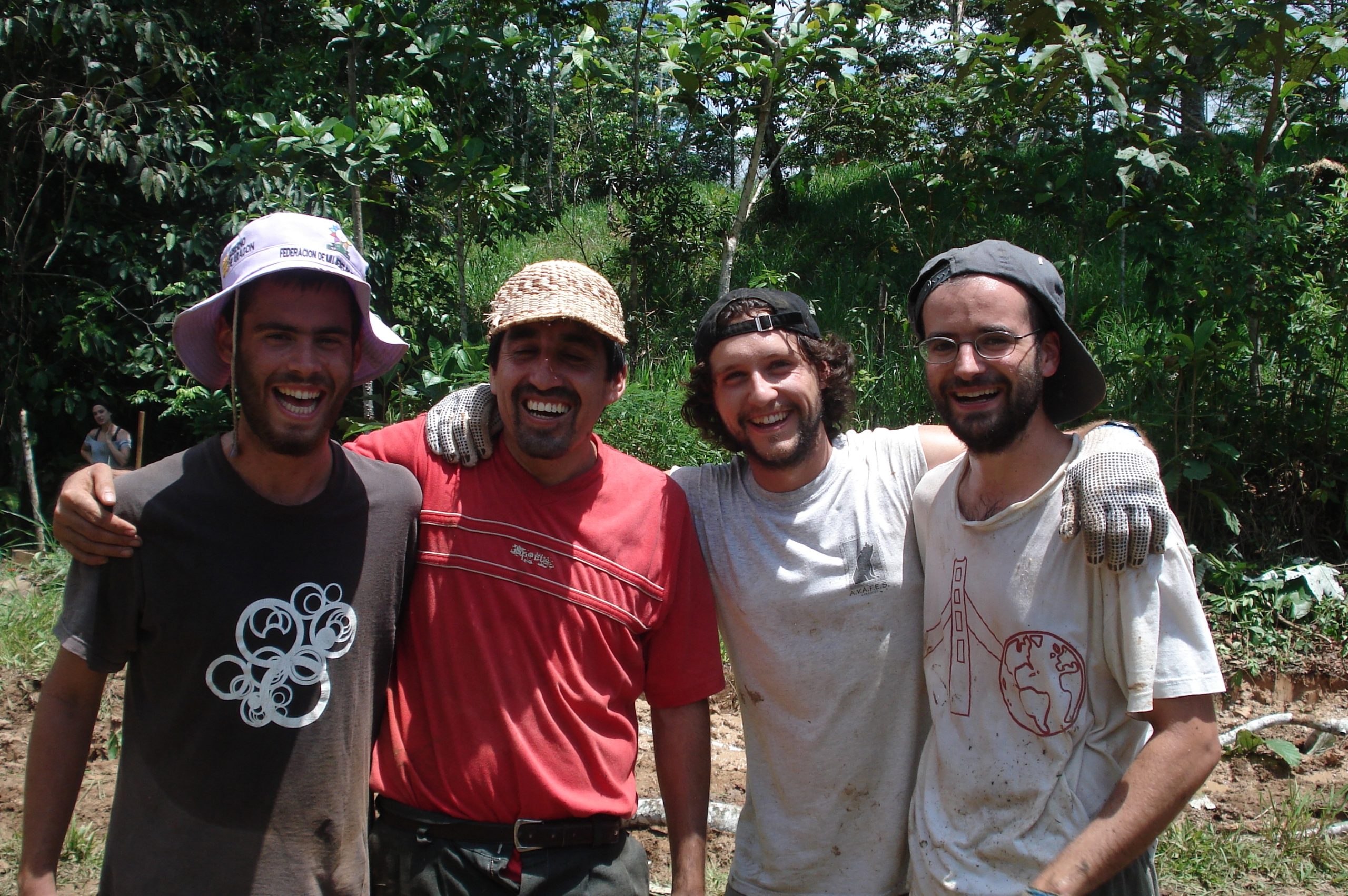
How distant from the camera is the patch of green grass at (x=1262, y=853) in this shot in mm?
3449

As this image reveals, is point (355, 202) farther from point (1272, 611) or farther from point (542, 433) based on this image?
point (1272, 611)

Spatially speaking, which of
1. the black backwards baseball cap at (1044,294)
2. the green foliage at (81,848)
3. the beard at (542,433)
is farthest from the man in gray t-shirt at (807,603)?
the green foliage at (81,848)

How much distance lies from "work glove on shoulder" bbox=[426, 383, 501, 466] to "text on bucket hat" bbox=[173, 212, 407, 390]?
0.20 m

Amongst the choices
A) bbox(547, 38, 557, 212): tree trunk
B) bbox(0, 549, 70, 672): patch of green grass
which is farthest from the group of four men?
bbox(547, 38, 557, 212): tree trunk

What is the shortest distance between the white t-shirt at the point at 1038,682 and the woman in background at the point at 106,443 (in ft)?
24.9

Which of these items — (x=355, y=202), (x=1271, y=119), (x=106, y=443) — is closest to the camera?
(x=1271, y=119)

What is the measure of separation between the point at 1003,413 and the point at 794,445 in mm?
557

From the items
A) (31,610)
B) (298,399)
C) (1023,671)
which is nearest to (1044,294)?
(1023,671)

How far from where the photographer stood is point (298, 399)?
1.95 m

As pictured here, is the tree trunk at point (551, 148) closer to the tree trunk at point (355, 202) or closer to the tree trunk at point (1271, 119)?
the tree trunk at point (355, 202)

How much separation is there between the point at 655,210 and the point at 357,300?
22.1 feet

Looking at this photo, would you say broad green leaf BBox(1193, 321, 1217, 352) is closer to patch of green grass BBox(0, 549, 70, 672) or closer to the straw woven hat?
the straw woven hat

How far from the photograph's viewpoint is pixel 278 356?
1940mm

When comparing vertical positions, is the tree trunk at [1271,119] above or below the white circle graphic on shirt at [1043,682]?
above
